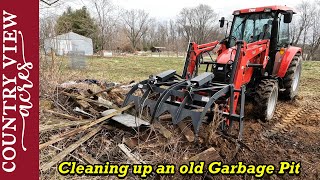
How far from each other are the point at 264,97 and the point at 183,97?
83.9 inches

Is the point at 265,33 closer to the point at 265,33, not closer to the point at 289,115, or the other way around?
the point at 265,33

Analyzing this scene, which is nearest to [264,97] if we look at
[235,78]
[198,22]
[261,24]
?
[235,78]

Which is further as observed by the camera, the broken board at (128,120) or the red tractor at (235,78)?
the red tractor at (235,78)

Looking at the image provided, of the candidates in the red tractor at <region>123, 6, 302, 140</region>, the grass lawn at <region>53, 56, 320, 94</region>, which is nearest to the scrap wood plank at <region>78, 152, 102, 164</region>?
the red tractor at <region>123, 6, 302, 140</region>

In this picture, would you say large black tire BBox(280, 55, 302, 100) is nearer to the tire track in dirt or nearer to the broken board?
the tire track in dirt

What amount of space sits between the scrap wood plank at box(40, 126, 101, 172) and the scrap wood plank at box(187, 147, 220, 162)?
5.13ft

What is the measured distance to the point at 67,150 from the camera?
397cm

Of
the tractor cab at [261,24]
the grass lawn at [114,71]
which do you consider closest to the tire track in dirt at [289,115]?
the tractor cab at [261,24]

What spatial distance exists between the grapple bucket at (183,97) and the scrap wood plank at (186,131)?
0.27 feet

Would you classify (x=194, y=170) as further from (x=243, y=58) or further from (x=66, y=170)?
(x=243, y=58)

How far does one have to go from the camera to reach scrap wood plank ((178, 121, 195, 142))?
13.1 ft

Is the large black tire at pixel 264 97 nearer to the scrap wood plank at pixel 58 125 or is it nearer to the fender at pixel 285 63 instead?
the fender at pixel 285 63

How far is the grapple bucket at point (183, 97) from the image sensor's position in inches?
166

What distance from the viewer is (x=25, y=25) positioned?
11.7ft
